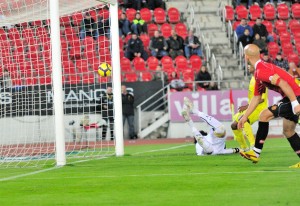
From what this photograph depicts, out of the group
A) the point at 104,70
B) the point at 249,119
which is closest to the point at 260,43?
the point at 249,119

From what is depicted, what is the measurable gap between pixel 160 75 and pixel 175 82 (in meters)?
0.93

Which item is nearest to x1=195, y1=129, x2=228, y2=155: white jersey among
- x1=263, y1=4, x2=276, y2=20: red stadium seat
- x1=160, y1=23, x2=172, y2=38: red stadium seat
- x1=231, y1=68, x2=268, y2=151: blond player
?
x1=231, y1=68, x2=268, y2=151: blond player

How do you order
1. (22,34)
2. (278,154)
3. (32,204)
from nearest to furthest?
(32,204), (278,154), (22,34)

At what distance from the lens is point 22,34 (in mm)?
21219

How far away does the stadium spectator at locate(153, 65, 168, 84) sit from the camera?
93.1 ft

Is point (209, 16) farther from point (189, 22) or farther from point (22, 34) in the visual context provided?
point (22, 34)

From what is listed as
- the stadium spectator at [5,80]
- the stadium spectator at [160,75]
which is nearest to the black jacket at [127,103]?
the stadium spectator at [160,75]

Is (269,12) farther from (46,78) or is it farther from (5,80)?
(5,80)

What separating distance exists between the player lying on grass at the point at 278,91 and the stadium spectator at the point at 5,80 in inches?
406

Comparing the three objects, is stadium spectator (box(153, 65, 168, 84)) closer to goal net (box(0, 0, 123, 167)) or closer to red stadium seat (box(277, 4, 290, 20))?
goal net (box(0, 0, 123, 167))

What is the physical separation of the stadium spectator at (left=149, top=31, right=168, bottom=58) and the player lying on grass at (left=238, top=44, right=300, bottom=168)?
56.6ft

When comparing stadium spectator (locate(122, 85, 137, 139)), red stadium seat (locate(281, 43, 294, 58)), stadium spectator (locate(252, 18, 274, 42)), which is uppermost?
stadium spectator (locate(252, 18, 274, 42))

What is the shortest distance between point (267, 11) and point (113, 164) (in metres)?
20.4

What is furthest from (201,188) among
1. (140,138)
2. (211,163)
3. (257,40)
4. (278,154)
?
(257,40)
